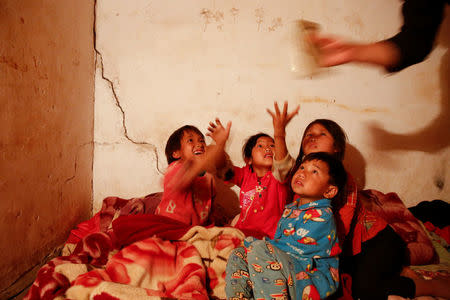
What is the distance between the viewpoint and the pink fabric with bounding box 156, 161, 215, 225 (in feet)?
6.17

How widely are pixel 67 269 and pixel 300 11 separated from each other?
2.56m

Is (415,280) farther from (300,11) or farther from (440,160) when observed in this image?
(300,11)

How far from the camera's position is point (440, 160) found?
247cm

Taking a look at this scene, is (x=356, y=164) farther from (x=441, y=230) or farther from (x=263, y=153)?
(x=263, y=153)

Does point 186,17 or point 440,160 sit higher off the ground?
point 186,17

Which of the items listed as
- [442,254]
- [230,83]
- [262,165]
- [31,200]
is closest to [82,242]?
[31,200]

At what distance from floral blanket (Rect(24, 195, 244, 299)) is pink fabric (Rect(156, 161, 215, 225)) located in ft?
0.39

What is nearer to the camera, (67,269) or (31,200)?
(67,269)

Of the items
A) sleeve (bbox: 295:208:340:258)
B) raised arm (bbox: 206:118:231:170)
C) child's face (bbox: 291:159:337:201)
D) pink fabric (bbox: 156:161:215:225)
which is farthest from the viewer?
raised arm (bbox: 206:118:231:170)

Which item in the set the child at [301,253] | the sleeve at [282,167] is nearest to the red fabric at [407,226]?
the child at [301,253]

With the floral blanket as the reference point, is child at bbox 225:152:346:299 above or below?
above

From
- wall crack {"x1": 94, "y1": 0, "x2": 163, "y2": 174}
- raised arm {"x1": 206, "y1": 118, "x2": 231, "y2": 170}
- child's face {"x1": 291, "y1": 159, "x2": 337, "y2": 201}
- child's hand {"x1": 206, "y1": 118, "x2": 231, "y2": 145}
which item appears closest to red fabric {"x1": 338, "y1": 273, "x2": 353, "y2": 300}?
child's face {"x1": 291, "y1": 159, "x2": 337, "y2": 201}

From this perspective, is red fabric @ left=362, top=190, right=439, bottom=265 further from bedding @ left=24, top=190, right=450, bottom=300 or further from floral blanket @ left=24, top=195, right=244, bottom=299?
floral blanket @ left=24, top=195, right=244, bottom=299

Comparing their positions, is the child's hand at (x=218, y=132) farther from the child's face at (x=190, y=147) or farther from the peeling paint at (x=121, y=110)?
the peeling paint at (x=121, y=110)
